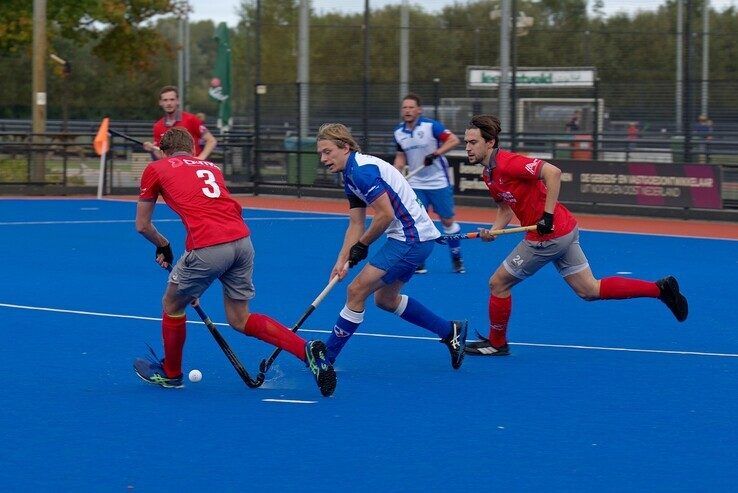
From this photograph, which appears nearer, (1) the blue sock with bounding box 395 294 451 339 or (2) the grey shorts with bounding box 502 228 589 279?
(1) the blue sock with bounding box 395 294 451 339

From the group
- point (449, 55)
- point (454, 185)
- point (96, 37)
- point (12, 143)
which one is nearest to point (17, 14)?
point (96, 37)

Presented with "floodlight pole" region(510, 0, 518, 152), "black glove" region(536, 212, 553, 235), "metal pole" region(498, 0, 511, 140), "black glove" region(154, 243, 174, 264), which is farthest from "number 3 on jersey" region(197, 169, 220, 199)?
"metal pole" region(498, 0, 511, 140)

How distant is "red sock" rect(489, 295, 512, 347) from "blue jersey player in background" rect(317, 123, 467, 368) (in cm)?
70

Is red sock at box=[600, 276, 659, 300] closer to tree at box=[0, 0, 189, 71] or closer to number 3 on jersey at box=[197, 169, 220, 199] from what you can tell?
number 3 on jersey at box=[197, 169, 220, 199]

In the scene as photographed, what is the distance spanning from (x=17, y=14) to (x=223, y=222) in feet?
93.0

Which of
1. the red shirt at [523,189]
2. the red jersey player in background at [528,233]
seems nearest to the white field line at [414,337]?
the red jersey player in background at [528,233]

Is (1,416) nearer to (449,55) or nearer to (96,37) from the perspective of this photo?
(449,55)

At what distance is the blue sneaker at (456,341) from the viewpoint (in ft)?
29.4

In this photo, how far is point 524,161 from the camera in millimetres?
9188

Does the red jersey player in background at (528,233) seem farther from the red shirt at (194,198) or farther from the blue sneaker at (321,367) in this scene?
the red shirt at (194,198)

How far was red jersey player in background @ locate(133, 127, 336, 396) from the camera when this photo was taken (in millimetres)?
7898

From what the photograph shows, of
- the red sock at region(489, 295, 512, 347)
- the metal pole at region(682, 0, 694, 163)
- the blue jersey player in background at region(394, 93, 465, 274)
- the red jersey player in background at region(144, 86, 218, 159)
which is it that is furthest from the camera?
the metal pole at region(682, 0, 694, 163)

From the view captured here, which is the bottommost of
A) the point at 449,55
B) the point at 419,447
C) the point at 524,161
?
the point at 419,447

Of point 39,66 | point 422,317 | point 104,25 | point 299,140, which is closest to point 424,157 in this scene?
point 422,317
